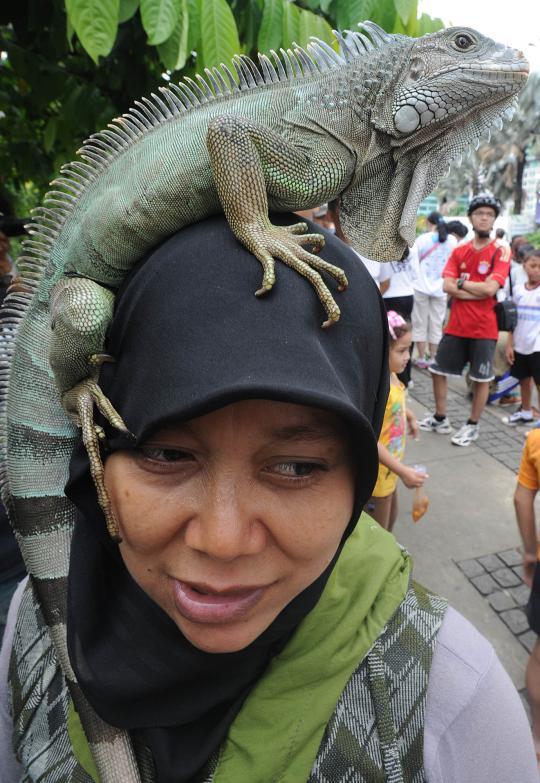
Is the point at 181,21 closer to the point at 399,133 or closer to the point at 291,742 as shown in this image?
the point at 399,133

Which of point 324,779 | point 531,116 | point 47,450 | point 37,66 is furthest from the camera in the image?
point 531,116

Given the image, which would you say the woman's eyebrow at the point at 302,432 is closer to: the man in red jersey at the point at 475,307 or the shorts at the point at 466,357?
the man in red jersey at the point at 475,307

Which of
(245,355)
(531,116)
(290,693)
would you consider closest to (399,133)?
(245,355)

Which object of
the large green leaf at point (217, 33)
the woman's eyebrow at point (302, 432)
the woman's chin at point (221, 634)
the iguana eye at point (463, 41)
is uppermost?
the large green leaf at point (217, 33)

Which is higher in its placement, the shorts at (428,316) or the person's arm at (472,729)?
the person's arm at (472,729)

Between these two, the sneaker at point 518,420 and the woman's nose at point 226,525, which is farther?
the sneaker at point 518,420

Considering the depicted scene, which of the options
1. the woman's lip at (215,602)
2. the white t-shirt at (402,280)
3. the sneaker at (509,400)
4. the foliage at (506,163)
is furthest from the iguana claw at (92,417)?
the foliage at (506,163)

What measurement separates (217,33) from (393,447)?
275cm

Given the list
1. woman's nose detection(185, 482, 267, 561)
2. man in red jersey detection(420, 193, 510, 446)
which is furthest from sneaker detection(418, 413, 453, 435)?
woman's nose detection(185, 482, 267, 561)

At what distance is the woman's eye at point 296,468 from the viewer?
34.7 inches

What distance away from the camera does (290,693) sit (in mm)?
1088

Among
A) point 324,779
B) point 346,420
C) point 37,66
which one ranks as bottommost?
point 324,779

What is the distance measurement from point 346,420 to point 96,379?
70 cm

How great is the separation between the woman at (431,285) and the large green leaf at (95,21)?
665 cm
